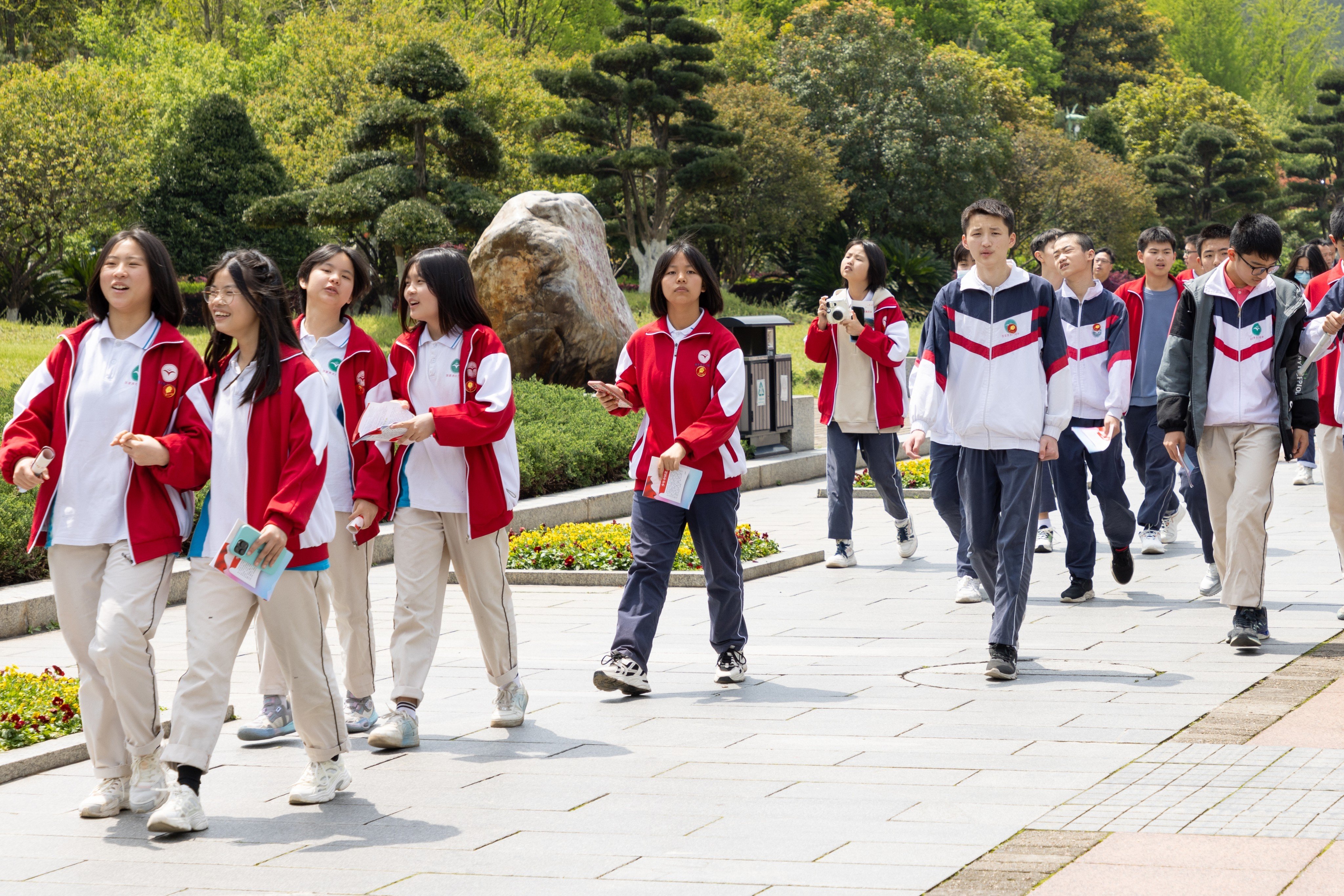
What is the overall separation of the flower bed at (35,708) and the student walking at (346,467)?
2.13 ft

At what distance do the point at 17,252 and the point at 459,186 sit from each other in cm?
896

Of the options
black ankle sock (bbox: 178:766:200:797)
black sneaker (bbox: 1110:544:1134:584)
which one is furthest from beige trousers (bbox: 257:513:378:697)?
black sneaker (bbox: 1110:544:1134:584)

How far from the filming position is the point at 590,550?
31.2ft

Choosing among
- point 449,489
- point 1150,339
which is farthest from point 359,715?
point 1150,339

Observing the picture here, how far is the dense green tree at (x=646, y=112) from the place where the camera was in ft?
113

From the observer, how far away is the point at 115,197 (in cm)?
2964

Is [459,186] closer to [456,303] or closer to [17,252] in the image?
[17,252]

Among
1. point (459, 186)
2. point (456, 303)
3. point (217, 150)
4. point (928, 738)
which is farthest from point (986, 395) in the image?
point (217, 150)

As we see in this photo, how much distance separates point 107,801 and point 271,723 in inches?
39.6

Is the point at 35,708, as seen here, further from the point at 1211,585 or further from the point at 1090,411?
the point at 1211,585

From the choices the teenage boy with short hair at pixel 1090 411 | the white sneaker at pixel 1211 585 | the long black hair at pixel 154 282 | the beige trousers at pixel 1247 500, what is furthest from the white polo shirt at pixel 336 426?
the white sneaker at pixel 1211 585

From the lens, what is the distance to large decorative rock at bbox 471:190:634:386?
17.0 meters

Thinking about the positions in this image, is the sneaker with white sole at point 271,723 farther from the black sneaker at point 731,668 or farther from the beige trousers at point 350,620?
the black sneaker at point 731,668

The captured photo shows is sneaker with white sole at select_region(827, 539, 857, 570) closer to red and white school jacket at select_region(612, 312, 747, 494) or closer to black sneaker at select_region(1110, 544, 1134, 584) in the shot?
black sneaker at select_region(1110, 544, 1134, 584)
